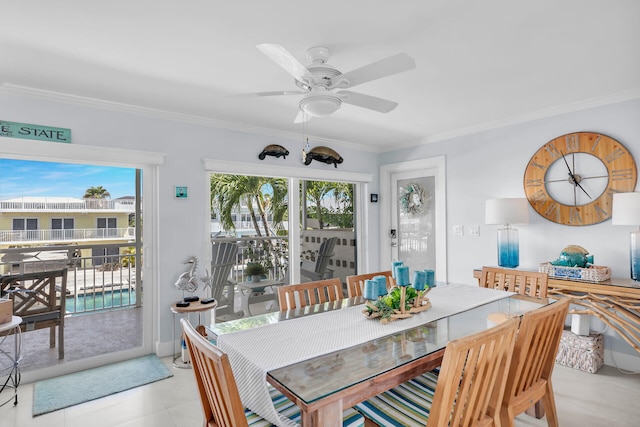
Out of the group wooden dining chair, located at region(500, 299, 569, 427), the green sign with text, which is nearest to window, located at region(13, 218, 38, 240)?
the green sign with text

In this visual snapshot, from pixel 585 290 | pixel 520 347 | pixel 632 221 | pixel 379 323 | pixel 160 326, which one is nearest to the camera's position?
pixel 520 347

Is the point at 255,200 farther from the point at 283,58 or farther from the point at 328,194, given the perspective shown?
the point at 283,58

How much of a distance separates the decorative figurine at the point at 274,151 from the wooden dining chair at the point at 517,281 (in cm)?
241

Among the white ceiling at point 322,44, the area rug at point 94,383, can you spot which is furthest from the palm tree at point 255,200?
the area rug at point 94,383

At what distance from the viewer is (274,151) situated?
3947 mm

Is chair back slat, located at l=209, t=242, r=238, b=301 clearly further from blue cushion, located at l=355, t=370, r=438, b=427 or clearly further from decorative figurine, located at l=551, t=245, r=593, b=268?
decorative figurine, located at l=551, t=245, r=593, b=268

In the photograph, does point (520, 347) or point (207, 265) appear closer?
point (520, 347)

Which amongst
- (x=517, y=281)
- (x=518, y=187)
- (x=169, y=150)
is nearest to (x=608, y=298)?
(x=517, y=281)

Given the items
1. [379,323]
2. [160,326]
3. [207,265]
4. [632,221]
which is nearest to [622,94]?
[632,221]

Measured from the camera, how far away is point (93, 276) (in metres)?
3.51

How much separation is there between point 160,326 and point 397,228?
316cm

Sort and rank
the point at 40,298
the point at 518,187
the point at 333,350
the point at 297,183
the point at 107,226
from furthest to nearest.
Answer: the point at 297,183, the point at 518,187, the point at 107,226, the point at 40,298, the point at 333,350

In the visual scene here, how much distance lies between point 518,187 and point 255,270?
2.97 metres

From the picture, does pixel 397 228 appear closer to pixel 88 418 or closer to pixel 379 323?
pixel 379 323
